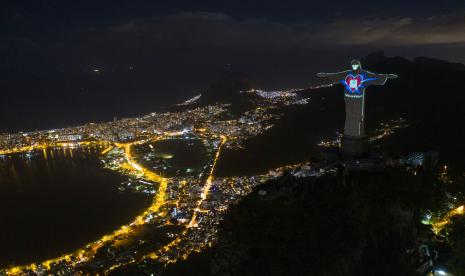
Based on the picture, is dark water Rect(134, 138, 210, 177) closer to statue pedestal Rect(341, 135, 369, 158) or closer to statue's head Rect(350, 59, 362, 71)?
statue pedestal Rect(341, 135, 369, 158)

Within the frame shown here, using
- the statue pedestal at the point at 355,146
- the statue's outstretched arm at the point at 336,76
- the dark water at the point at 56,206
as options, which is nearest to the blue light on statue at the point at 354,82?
the statue's outstretched arm at the point at 336,76

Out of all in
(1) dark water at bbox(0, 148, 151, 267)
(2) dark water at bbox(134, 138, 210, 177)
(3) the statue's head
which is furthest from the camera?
(2) dark water at bbox(134, 138, 210, 177)

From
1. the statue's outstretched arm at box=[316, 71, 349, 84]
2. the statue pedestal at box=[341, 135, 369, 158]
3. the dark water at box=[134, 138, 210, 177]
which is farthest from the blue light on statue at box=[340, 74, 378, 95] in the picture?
the dark water at box=[134, 138, 210, 177]

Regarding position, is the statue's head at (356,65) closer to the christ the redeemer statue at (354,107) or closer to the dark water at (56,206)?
the christ the redeemer statue at (354,107)

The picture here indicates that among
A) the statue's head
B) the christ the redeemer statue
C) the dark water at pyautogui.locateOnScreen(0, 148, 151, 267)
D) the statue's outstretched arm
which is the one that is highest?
the statue's head

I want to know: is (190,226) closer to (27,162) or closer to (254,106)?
(27,162)

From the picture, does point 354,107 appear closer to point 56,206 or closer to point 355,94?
point 355,94

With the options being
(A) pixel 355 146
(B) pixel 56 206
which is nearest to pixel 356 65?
(A) pixel 355 146

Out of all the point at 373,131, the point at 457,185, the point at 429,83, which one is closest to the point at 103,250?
the point at 457,185
